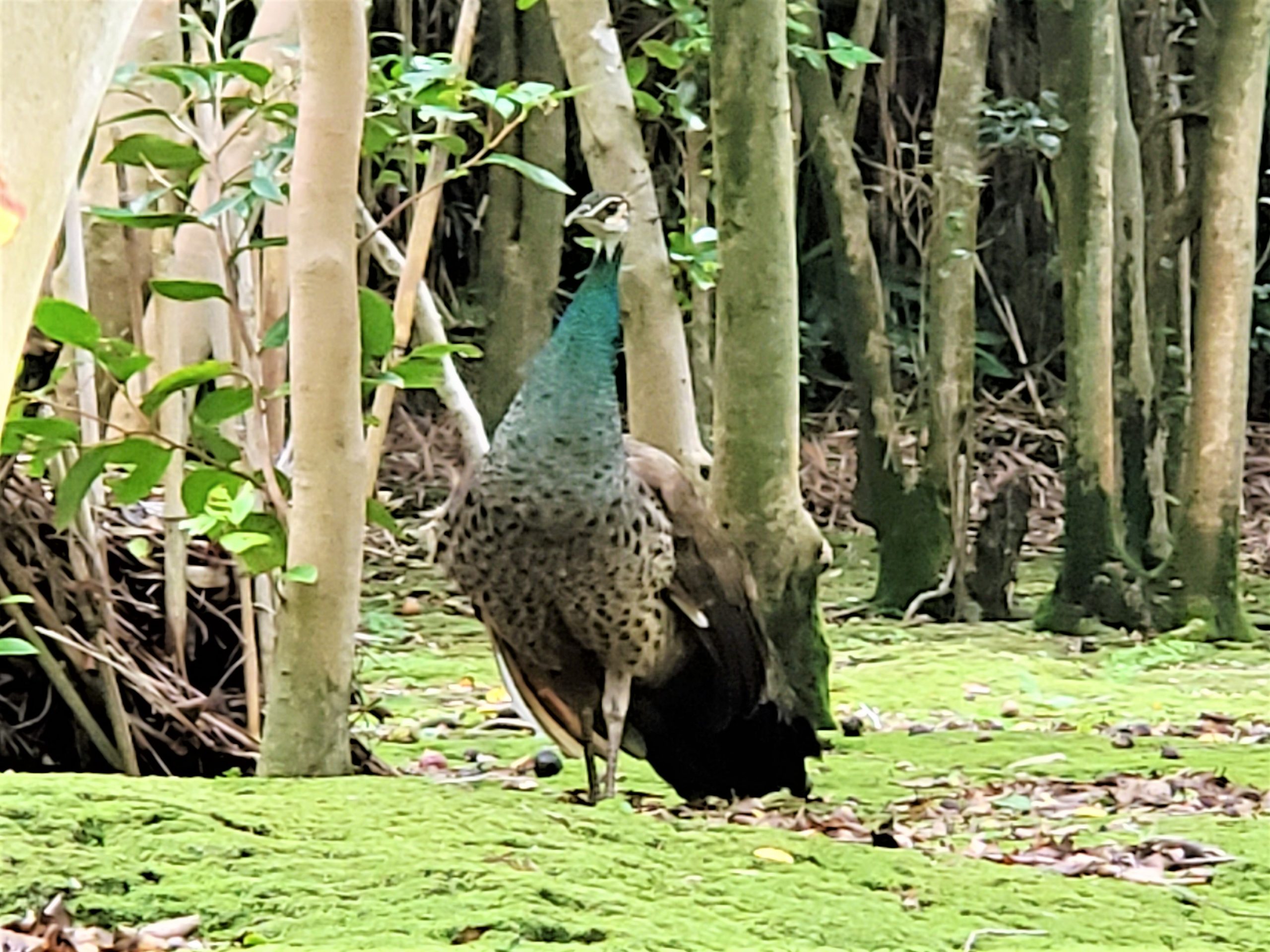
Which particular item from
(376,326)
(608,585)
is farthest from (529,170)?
(608,585)

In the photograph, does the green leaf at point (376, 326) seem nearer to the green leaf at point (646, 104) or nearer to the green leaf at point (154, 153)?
the green leaf at point (154, 153)

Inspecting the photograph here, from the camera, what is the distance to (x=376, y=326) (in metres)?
3.24

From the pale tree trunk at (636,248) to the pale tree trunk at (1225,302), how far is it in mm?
3186

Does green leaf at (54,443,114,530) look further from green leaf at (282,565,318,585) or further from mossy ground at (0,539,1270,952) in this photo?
mossy ground at (0,539,1270,952)

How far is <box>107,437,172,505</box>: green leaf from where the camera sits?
120 inches

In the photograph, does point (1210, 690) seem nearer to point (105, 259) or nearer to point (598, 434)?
point (598, 434)

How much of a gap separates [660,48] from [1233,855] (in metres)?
3.53

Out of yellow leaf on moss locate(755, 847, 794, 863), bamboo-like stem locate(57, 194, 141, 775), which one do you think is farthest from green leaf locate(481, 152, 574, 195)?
yellow leaf on moss locate(755, 847, 794, 863)

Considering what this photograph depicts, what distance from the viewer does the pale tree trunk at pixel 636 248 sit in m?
4.67

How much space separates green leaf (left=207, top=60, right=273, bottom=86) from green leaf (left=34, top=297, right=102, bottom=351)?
44 centimetres

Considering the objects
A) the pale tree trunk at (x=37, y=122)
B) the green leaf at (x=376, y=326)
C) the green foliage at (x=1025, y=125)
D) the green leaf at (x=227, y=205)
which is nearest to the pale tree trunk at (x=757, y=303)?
the green leaf at (x=376, y=326)

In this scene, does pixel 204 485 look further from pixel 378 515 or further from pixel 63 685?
pixel 63 685

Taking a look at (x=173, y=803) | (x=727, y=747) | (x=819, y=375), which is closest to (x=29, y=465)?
(x=173, y=803)

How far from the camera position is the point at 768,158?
471 cm
